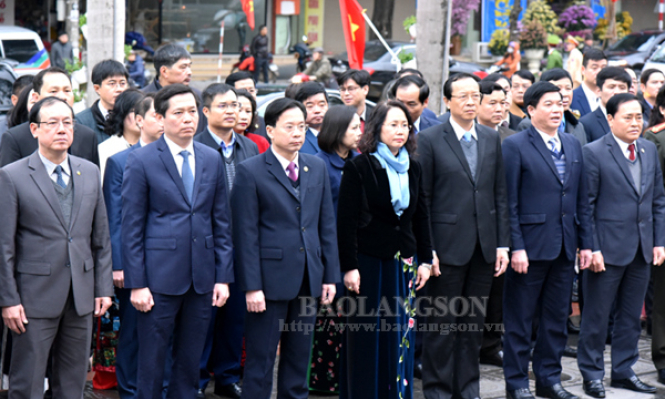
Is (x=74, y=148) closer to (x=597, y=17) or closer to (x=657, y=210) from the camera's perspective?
(x=657, y=210)

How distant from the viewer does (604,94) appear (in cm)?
740

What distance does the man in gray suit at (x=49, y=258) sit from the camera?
14.7ft

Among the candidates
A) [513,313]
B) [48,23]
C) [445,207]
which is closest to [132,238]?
[445,207]

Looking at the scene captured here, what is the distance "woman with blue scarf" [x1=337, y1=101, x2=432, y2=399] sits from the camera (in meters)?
5.09

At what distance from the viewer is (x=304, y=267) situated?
16.2ft

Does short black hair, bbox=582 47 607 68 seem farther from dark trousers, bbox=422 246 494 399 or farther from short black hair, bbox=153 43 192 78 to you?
short black hair, bbox=153 43 192 78

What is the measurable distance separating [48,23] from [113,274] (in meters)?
22.3

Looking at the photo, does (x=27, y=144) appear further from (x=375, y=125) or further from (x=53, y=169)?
(x=375, y=125)

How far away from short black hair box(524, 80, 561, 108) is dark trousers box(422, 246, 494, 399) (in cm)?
108

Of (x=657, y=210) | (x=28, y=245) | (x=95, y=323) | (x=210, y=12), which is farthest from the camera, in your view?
(x=210, y=12)

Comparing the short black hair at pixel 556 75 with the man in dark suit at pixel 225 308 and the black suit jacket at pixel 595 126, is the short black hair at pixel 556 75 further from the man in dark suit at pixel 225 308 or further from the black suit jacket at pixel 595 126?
the man in dark suit at pixel 225 308

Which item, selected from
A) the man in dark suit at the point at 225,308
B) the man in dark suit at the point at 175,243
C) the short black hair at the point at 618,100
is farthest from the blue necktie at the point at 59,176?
the short black hair at the point at 618,100

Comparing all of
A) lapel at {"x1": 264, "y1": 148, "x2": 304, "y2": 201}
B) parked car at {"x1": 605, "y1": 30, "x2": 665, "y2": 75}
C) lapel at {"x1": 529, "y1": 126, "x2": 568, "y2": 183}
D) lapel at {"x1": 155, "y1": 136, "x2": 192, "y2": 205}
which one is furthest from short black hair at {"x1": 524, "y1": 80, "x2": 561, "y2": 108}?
parked car at {"x1": 605, "y1": 30, "x2": 665, "y2": 75}

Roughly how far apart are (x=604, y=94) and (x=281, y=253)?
12.5 feet
